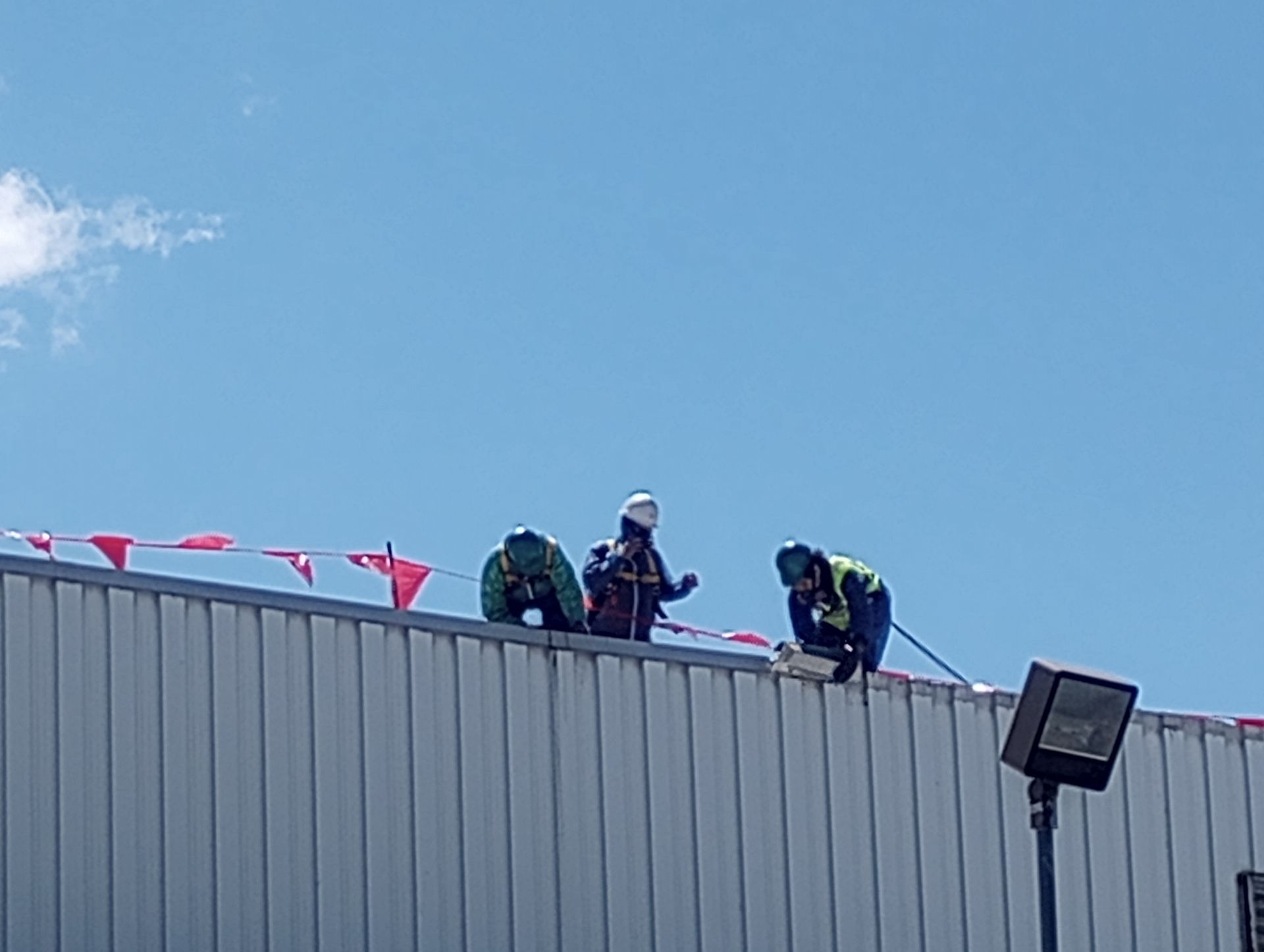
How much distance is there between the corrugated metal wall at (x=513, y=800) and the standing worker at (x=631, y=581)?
1.50m

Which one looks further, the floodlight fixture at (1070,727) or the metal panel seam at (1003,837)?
the metal panel seam at (1003,837)

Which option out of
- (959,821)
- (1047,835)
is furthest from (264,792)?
(1047,835)

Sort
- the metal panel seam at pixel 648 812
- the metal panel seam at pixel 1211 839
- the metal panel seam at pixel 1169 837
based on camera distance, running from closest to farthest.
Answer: the metal panel seam at pixel 648 812, the metal panel seam at pixel 1169 837, the metal panel seam at pixel 1211 839

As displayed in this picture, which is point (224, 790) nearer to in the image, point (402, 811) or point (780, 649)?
point (402, 811)

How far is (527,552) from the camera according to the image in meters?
16.3

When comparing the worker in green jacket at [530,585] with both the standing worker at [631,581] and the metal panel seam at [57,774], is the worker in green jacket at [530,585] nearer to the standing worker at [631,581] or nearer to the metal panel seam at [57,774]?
the standing worker at [631,581]

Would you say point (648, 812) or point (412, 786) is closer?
point (412, 786)

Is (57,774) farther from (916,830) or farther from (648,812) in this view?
(916,830)

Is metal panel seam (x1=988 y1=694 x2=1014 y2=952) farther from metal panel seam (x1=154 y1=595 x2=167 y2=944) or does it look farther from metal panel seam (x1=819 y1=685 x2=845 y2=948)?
metal panel seam (x1=154 y1=595 x2=167 y2=944)

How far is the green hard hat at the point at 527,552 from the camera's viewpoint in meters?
16.2

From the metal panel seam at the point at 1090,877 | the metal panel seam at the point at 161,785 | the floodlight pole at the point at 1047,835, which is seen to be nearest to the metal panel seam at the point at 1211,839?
the metal panel seam at the point at 1090,877

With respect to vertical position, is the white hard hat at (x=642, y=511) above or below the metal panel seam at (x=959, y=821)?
above

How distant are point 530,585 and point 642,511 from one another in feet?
5.73

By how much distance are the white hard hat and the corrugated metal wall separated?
1928 millimetres
